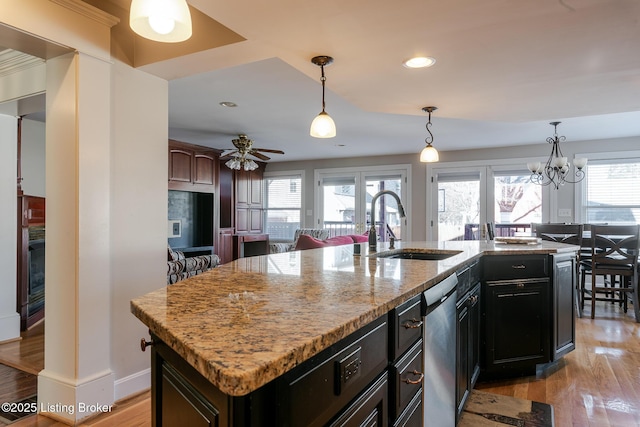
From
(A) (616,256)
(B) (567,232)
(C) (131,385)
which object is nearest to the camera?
(C) (131,385)

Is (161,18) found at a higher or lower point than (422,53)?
lower

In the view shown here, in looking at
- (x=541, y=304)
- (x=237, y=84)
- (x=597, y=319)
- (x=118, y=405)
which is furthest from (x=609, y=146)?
(x=118, y=405)

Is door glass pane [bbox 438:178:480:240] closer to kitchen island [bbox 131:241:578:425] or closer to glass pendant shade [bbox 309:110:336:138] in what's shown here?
glass pendant shade [bbox 309:110:336:138]

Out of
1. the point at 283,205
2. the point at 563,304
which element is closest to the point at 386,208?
the point at 283,205

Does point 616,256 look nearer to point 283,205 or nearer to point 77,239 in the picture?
point 77,239

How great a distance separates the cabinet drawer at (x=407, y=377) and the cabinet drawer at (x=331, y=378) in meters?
0.14

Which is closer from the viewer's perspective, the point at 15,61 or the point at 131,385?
the point at 131,385

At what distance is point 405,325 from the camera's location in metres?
1.26

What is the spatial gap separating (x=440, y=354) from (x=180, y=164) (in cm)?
538

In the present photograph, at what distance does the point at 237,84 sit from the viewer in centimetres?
342

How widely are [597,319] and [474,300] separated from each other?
2987 mm

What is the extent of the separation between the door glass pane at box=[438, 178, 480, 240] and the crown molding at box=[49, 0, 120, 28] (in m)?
5.80

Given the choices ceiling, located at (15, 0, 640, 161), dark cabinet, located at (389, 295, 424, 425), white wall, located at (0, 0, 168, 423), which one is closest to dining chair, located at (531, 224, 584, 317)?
ceiling, located at (15, 0, 640, 161)

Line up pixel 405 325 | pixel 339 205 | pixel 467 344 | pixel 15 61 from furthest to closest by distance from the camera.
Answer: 1. pixel 339 205
2. pixel 15 61
3. pixel 467 344
4. pixel 405 325
